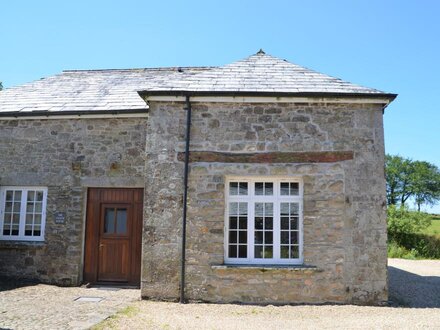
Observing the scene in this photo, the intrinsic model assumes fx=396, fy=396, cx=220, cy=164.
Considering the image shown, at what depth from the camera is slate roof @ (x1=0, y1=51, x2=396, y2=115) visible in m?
8.44

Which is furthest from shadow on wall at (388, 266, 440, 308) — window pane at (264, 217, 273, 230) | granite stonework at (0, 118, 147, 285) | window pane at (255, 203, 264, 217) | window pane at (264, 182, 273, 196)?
granite stonework at (0, 118, 147, 285)

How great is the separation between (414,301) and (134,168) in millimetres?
7040

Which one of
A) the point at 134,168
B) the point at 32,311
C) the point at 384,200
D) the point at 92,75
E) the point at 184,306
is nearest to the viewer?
the point at 32,311

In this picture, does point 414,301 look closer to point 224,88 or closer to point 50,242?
point 224,88

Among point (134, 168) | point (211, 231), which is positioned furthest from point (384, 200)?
point (134, 168)

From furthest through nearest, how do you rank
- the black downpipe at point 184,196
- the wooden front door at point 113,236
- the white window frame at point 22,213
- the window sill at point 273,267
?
the white window frame at point 22,213, the wooden front door at point 113,236, the black downpipe at point 184,196, the window sill at point 273,267

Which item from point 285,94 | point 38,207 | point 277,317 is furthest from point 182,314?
point 38,207

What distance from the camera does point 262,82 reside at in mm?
8781

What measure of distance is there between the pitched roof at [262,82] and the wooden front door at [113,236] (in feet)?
9.74

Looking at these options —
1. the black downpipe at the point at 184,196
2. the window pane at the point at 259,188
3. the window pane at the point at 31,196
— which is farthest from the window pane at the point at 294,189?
the window pane at the point at 31,196

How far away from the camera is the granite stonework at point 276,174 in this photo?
7930 mm

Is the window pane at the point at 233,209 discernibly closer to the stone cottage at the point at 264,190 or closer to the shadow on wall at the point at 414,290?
the stone cottage at the point at 264,190

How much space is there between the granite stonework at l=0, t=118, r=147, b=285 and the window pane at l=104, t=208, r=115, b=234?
22.0 inches

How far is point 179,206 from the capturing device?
27.0 ft
